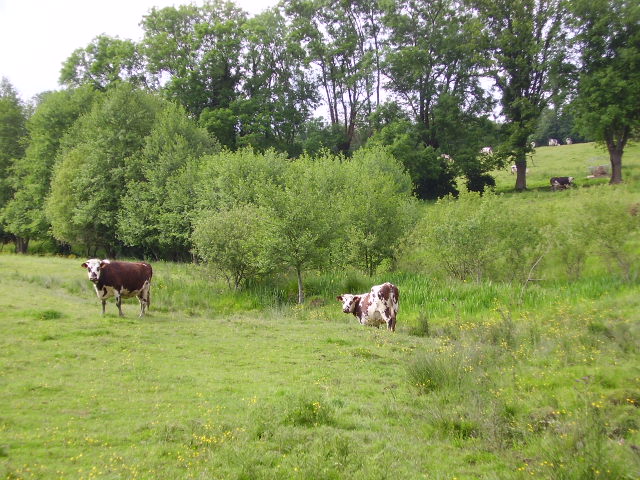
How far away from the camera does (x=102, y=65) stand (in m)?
53.8

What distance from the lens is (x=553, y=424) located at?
7223mm

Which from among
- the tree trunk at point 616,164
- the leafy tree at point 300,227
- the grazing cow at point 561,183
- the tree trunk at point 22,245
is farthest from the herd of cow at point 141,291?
the tree trunk at point 22,245

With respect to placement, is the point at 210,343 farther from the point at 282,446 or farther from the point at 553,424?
the point at 553,424

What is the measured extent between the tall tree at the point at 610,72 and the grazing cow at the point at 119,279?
3425cm

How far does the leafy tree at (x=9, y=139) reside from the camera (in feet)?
172

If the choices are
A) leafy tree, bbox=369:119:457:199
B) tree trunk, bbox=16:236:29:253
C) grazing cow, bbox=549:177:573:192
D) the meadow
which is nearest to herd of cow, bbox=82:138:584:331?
the meadow

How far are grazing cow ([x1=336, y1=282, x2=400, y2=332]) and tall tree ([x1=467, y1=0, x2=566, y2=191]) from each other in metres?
31.0

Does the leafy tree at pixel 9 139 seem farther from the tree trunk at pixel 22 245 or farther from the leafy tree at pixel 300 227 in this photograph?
the leafy tree at pixel 300 227

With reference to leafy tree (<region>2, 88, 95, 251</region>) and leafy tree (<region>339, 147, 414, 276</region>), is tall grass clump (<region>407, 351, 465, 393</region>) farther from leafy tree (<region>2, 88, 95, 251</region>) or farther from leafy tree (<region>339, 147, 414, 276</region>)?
leafy tree (<region>2, 88, 95, 251</region>)

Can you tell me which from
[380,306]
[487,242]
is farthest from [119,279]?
[487,242]

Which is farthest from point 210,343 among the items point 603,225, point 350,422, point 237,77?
point 237,77

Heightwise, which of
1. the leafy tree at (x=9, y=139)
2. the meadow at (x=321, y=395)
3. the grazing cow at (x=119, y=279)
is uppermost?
the leafy tree at (x=9, y=139)

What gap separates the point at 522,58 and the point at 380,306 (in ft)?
119

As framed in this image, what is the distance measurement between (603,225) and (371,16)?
151 ft
